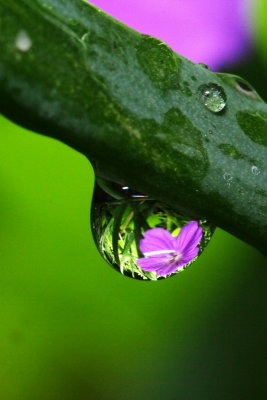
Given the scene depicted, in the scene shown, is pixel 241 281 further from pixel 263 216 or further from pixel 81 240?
pixel 263 216

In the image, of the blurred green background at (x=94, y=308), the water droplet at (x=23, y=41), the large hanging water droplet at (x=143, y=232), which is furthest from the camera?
the blurred green background at (x=94, y=308)

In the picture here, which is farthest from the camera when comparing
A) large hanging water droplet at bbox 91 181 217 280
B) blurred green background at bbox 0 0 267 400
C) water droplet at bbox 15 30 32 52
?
blurred green background at bbox 0 0 267 400

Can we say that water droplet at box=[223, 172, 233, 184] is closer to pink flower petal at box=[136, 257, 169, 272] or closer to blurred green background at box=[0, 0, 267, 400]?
pink flower petal at box=[136, 257, 169, 272]

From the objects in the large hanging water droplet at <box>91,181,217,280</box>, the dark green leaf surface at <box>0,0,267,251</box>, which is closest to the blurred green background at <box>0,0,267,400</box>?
the large hanging water droplet at <box>91,181,217,280</box>

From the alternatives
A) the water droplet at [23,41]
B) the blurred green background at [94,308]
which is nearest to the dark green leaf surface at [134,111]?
the water droplet at [23,41]

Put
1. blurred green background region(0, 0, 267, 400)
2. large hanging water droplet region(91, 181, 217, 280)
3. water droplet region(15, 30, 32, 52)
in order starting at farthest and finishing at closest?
blurred green background region(0, 0, 267, 400) → large hanging water droplet region(91, 181, 217, 280) → water droplet region(15, 30, 32, 52)

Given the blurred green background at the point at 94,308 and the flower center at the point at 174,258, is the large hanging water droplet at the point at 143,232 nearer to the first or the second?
the flower center at the point at 174,258
